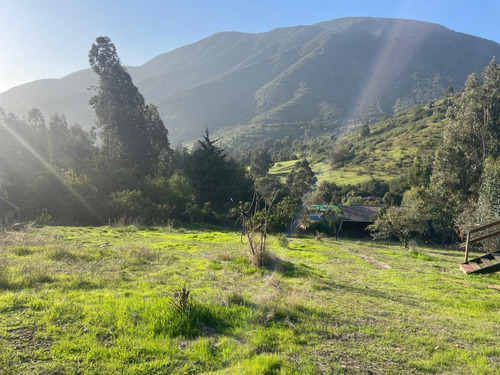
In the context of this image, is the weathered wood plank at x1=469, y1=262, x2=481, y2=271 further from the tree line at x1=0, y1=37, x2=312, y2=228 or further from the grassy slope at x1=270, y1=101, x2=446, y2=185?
the grassy slope at x1=270, y1=101, x2=446, y2=185

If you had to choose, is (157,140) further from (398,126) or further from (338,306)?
(398,126)

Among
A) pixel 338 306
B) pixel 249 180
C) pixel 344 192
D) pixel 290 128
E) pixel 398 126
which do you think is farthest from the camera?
pixel 290 128


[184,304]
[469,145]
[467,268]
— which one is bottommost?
[467,268]

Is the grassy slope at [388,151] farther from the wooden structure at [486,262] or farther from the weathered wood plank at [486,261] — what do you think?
the weathered wood plank at [486,261]

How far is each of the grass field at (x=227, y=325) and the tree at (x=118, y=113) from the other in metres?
35.8

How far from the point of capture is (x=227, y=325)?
505 centimetres

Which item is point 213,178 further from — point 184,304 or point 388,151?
point 388,151

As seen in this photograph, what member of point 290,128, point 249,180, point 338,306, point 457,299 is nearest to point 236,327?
point 338,306

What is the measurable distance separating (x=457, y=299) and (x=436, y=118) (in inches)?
4275

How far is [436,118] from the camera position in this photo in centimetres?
9575

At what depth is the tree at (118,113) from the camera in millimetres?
40406

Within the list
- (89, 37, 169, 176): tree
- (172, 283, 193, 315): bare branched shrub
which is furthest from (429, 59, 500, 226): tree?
(89, 37, 169, 176): tree

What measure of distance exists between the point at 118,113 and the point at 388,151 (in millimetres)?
80858

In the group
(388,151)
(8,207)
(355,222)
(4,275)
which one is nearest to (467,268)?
(4,275)
